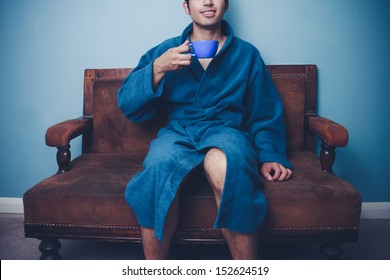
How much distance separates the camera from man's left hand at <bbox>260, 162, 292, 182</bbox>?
140 cm

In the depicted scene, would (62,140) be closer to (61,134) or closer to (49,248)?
(61,134)

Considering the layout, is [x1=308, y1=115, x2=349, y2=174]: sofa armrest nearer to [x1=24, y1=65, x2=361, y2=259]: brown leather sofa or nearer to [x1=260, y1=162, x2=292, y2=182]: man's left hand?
[x1=24, y1=65, x2=361, y2=259]: brown leather sofa

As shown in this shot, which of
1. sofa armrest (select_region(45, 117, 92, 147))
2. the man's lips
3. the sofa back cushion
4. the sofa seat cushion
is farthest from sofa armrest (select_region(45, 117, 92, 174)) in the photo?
the man's lips

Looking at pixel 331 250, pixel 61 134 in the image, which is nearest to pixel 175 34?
pixel 61 134

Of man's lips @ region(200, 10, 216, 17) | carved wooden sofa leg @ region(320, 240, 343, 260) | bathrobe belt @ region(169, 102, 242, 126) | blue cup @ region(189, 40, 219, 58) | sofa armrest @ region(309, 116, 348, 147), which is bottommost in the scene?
carved wooden sofa leg @ region(320, 240, 343, 260)

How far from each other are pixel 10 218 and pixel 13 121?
0.56 m

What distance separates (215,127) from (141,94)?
1.12 ft

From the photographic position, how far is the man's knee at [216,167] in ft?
4.02

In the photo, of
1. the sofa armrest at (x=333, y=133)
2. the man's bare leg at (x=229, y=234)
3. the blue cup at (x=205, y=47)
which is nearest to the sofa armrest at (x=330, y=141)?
the sofa armrest at (x=333, y=133)
